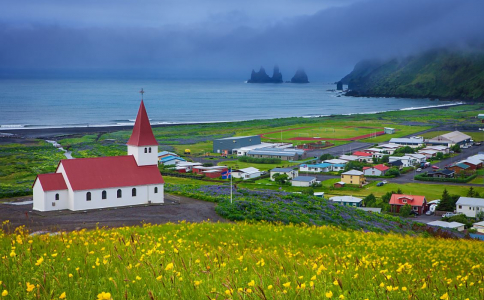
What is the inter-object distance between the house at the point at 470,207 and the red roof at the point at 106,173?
2301cm

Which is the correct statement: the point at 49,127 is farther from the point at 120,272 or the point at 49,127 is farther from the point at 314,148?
the point at 120,272

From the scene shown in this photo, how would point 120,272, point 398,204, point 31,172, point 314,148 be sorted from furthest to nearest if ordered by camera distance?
1. point 314,148
2. point 31,172
3. point 398,204
4. point 120,272

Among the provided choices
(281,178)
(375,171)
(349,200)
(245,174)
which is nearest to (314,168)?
(375,171)

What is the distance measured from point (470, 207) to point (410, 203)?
4110mm

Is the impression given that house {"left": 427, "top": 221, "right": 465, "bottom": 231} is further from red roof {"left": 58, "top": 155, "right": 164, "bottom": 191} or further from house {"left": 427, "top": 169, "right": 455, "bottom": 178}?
house {"left": 427, "top": 169, "right": 455, "bottom": 178}

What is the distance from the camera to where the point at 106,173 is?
27234 millimetres

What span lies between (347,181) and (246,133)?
4399cm

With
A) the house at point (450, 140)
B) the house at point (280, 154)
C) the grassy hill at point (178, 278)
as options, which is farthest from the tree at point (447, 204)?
the house at point (450, 140)

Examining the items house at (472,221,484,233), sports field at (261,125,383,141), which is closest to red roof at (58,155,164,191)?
house at (472,221,484,233)

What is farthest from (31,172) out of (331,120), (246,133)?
(331,120)

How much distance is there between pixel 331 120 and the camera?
121m

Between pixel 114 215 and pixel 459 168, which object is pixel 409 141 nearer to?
pixel 459 168

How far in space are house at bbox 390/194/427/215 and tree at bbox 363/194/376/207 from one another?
144cm

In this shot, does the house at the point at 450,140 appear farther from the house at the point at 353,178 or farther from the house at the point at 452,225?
the house at the point at 452,225
